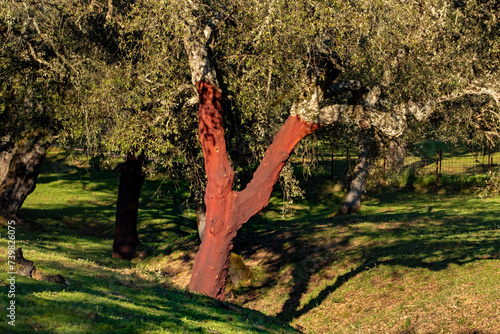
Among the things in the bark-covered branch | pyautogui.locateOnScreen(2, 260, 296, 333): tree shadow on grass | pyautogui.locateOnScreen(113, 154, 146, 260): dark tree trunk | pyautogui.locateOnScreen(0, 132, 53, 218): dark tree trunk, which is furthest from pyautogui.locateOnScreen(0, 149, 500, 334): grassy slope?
the bark-covered branch

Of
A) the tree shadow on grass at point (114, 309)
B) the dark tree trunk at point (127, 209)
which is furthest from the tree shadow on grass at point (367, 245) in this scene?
the tree shadow on grass at point (114, 309)

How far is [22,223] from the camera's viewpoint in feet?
82.7

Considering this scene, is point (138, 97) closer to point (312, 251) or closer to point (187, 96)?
point (187, 96)

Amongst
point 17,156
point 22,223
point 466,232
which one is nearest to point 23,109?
point 17,156

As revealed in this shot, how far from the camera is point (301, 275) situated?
18172 mm

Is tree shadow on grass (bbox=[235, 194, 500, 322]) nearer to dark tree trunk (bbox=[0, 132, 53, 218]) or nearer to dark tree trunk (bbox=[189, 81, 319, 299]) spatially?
dark tree trunk (bbox=[189, 81, 319, 299])

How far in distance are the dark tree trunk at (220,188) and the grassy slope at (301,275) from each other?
44.3 inches

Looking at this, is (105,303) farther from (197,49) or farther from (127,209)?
(127,209)

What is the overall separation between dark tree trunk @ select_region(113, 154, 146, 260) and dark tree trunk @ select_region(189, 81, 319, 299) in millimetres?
9003

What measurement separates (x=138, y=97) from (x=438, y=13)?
8647mm

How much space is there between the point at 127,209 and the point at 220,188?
9956mm

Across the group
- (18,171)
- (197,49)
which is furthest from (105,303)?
(18,171)

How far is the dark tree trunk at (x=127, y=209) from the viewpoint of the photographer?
71.9ft

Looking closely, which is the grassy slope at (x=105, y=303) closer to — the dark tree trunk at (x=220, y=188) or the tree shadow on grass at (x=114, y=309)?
the tree shadow on grass at (x=114, y=309)
